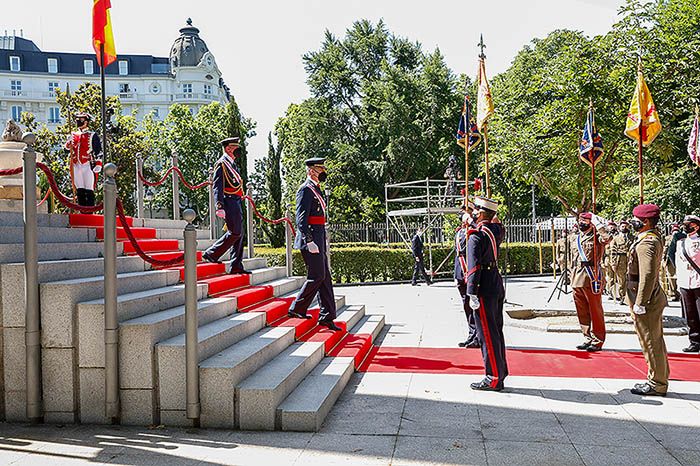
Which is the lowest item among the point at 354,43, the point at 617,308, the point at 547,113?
the point at 617,308

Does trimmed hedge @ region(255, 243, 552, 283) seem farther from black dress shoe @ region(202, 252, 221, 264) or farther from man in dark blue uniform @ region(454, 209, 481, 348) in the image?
man in dark blue uniform @ region(454, 209, 481, 348)

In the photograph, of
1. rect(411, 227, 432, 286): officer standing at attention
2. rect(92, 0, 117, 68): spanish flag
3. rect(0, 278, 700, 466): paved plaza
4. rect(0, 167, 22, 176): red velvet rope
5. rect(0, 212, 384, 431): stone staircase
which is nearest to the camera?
rect(0, 278, 700, 466): paved plaza

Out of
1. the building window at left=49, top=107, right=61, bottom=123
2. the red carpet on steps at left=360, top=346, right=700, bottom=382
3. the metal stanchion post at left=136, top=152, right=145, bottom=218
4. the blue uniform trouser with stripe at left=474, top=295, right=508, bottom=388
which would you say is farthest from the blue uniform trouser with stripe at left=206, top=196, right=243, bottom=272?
the building window at left=49, top=107, right=61, bottom=123

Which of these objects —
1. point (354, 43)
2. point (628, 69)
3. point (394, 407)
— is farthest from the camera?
point (354, 43)

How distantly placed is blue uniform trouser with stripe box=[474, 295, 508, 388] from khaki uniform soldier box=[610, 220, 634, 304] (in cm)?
785

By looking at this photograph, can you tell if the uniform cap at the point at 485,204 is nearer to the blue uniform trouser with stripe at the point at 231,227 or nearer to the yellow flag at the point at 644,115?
the blue uniform trouser with stripe at the point at 231,227

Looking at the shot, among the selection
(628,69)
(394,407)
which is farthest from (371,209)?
(394,407)

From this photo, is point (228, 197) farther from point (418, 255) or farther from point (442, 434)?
point (418, 255)

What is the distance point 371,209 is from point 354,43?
12.9 metres

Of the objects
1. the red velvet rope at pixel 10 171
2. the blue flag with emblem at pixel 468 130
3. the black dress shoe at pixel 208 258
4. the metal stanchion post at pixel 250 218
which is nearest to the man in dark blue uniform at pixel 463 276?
the black dress shoe at pixel 208 258

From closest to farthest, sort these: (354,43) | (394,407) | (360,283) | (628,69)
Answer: (394,407)
(628,69)
(360,283)
(354,43)

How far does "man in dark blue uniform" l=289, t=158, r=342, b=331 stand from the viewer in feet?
26.2

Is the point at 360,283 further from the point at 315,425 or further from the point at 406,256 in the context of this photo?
the point at 315,425

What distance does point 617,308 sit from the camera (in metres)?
13.5
